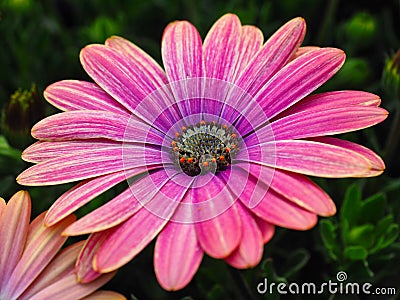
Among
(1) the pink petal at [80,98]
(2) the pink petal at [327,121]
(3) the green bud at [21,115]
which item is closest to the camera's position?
(2) the pink petal at [327,121]

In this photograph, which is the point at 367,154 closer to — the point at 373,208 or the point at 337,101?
the point at 337,101

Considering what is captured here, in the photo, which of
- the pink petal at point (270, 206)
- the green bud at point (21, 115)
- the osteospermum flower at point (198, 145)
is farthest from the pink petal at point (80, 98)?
the pink petal at point (270, 206)

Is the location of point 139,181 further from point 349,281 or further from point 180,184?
point 349,281

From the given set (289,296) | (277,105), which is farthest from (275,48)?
(289,296)

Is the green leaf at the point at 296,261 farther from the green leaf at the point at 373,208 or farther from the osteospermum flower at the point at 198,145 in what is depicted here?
the osteospermum flower at the point at 198,145

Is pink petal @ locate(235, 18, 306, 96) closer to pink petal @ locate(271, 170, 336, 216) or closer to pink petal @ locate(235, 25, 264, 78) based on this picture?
pink petal @ locate(235, 25, 264, 78)

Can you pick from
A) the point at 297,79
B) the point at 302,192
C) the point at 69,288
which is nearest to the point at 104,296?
the point at 69,288
